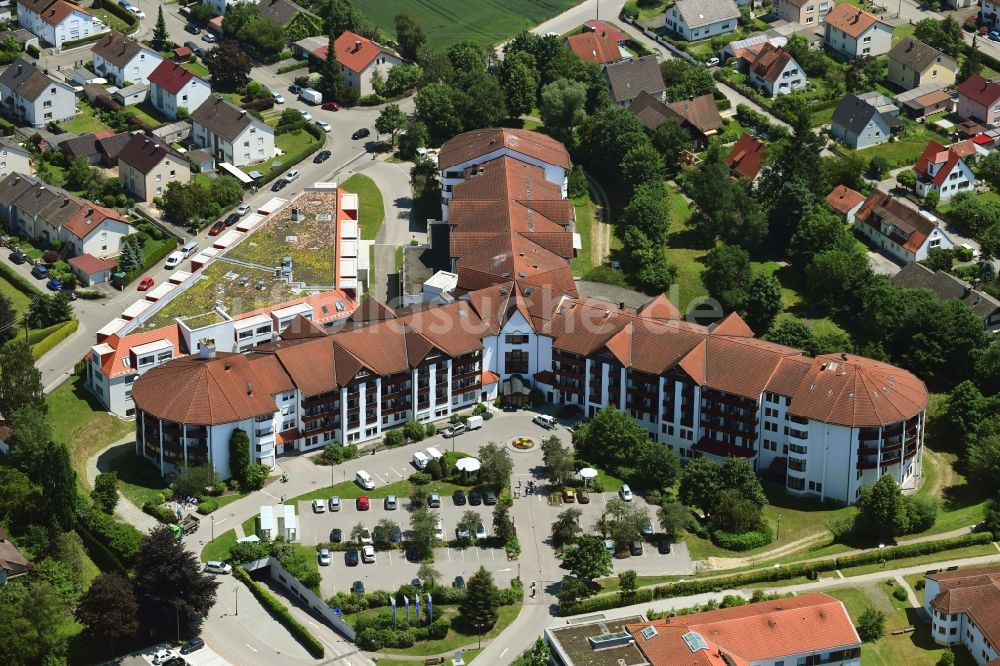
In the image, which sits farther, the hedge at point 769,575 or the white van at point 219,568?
the white van at point 219,568

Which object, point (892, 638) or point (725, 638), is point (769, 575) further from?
point (725, 638)

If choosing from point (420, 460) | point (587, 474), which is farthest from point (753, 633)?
point (420, 460)

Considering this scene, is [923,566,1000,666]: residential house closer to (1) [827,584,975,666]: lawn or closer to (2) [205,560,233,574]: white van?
(1) [827,584,975,666]: lawn

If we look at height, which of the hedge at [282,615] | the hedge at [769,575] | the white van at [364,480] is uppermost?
the hedge at [769,575]

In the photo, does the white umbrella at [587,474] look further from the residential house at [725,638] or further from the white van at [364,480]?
the residential house at [725,638]

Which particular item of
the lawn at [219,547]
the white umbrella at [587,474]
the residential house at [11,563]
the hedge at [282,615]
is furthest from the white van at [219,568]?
the white umbrella at [587,474]

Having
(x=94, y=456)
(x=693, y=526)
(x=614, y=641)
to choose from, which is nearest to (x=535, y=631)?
(x=614, y=641)
